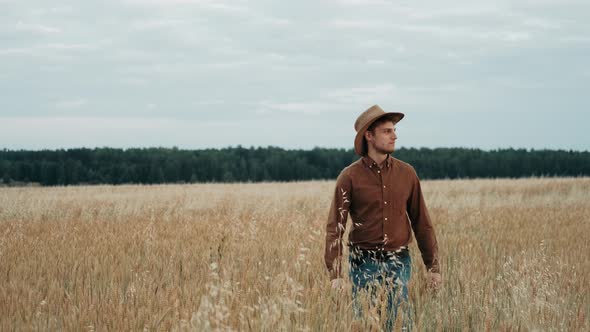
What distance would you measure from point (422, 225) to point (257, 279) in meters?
1.81

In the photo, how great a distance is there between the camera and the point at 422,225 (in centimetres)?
429

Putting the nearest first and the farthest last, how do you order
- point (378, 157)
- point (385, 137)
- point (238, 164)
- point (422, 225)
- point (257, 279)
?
point (385, 137) < point (378, 157) < point (422, 225) < point (257, 279) < point (238, 164)

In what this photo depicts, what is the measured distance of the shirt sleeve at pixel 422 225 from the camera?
4.24m

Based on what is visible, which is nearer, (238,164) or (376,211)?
(376,211)

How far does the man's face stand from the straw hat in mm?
76

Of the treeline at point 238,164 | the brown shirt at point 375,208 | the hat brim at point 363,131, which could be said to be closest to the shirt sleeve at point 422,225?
the brown shirt at point 375,208

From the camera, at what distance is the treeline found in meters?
65.2

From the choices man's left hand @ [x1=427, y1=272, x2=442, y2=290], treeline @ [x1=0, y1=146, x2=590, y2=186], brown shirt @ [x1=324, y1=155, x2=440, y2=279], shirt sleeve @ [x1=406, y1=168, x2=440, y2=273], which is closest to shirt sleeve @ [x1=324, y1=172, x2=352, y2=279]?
brown shirt @ [x1=324, y1=155, x2=440, y2=279]

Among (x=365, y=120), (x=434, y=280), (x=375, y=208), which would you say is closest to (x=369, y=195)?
(x=375, y=208)

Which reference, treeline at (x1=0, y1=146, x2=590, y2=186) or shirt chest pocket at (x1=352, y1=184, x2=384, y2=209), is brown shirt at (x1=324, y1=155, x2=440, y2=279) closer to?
shirt chest pocket at (x1=352, y1=184, x2=384, y2=209)

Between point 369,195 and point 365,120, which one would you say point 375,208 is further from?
point 365,120

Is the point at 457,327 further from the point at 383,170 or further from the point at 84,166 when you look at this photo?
the point at 84,166

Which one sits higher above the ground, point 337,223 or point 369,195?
point 369,195

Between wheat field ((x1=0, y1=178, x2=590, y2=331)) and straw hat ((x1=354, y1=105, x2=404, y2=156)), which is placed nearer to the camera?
wheat field ((x1=0, y1=178, x2=590, y2=331))
